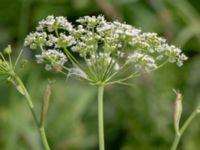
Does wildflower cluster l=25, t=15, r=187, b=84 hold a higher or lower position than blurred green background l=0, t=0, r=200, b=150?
higher

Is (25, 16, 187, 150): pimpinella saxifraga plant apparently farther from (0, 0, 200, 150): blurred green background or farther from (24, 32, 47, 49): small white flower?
(0, 0, 200, 150): blurred green background

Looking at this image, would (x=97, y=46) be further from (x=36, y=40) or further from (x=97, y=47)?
(x=36, y=40)

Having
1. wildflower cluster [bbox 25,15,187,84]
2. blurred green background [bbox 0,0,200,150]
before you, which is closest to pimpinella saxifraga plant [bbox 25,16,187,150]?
wildflower cluster [bbox 25,15,187,84]

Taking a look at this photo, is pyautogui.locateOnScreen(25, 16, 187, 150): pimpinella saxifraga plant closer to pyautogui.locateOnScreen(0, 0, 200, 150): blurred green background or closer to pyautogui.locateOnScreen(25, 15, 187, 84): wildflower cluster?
pyautogui.locateOnScreen(25, 15, 187, 84): wildflower cluster

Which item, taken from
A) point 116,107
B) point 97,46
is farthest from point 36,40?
point 116,107

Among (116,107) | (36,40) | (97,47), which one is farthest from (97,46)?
(116,107)

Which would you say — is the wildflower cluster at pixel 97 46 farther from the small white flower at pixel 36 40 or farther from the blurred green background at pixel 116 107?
the blurred green background at pixel 116 107

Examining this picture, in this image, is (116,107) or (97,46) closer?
(97,46)

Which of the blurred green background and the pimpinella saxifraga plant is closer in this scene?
the pimpinella saxifraga plant

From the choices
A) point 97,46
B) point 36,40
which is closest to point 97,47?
point 97,46

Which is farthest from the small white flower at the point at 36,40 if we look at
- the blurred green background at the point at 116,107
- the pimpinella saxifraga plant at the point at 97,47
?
the blurred green background at the point at 116,107

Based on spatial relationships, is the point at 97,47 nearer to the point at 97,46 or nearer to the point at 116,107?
the point at 97,46

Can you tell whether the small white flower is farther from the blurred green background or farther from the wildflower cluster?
the blurred green background

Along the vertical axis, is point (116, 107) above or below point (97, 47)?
below
